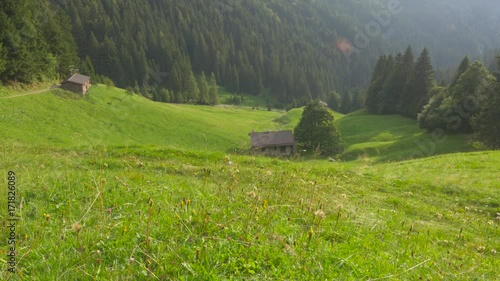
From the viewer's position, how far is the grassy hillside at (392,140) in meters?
46.8

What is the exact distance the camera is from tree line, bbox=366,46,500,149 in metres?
43.5

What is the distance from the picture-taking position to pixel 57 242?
431cm

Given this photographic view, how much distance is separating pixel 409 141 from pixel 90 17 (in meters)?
165

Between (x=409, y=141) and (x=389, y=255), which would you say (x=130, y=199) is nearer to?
(x=389, y=255)

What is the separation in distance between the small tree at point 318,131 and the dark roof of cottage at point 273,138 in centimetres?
284

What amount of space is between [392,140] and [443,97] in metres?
11.4

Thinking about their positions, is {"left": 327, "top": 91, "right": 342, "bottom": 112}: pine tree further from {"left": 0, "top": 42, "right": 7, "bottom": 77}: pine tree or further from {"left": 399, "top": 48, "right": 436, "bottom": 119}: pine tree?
{"left": 0, "top": 42, "right": 7, "bottom": 77}: pine tree

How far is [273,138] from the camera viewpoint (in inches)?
2430

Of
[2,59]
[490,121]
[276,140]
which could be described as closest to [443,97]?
[490,121]

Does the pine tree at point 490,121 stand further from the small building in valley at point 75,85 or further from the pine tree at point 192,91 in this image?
the pine tree at point 192,91

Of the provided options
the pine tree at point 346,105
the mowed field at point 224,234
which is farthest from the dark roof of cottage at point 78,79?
the pine tree at point 346,105

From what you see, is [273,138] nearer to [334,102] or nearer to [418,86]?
[418,86]

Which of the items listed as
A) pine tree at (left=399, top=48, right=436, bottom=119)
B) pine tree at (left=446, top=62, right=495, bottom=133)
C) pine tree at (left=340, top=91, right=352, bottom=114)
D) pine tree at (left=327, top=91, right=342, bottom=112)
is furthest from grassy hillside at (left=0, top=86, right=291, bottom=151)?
pine tree at (left=327, top=91, right=342, bottom=112)

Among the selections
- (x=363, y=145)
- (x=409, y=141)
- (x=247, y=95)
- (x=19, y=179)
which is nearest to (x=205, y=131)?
(x=363, y=145)
